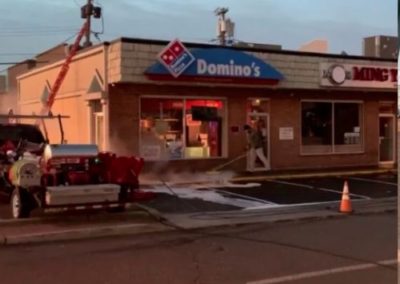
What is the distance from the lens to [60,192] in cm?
1083

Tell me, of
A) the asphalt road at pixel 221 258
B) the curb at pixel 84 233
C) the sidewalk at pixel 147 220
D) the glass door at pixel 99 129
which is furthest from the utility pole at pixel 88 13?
the asphalt road at pixel 221 258

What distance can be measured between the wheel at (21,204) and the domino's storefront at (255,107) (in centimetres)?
738

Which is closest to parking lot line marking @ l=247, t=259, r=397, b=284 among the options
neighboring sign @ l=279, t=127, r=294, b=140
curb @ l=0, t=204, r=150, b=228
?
curb @ l=0, t=204, r=150, b=228

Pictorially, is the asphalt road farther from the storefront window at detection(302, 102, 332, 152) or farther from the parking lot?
the storefront window at detection(302, 102, 332, 152)

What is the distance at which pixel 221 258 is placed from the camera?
8.58 m

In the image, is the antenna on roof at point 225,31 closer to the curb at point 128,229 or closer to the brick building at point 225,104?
the brick building at point 225,104

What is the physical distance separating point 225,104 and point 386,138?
7.78 meters

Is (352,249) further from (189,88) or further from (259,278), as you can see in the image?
(189,88)

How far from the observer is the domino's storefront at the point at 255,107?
19.4 metres

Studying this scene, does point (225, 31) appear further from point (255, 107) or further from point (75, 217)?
point (75, 217)

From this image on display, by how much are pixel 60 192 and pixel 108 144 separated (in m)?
8.37

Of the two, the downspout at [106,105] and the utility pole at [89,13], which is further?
the utility pole at [89,13]

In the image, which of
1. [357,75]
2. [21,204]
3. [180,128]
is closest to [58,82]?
[180,128]

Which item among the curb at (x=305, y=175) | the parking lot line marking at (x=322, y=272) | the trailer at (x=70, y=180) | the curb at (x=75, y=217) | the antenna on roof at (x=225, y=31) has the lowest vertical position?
the parking lot line marking at (x=322, y=272)
